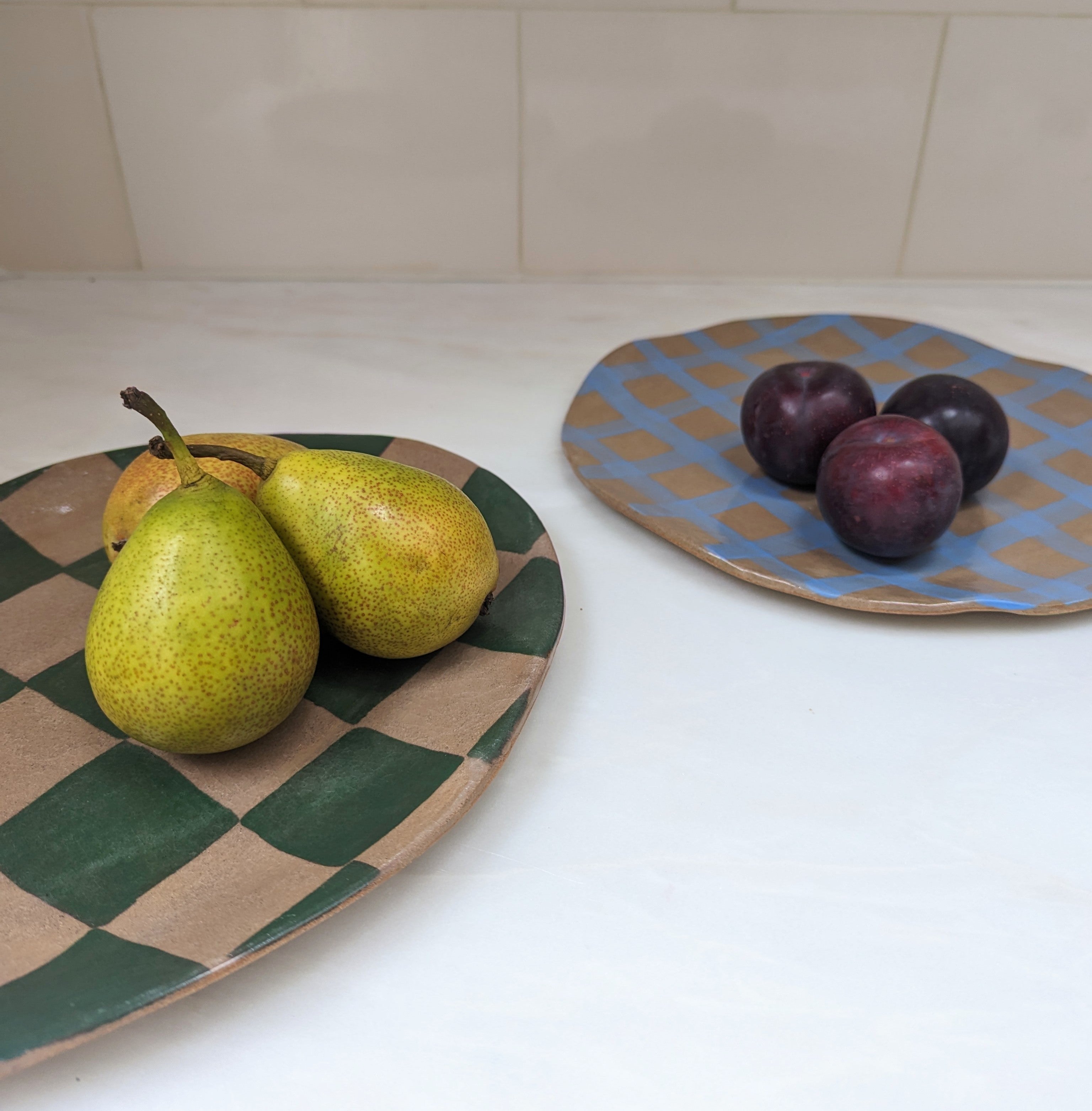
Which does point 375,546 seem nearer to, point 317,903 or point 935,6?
point 317,903

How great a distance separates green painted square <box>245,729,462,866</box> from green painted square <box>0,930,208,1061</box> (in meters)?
0.06

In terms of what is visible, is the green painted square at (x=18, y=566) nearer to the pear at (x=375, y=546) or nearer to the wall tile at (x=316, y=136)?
the pear at (x=375, y=546)

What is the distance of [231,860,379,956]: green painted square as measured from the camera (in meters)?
0.33

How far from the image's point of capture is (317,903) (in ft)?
1.11

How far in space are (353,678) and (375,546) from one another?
8 cm

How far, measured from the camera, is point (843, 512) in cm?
54

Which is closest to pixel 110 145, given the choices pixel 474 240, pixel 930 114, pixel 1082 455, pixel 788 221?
pixel 474 240

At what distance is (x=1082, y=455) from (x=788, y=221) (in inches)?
17.4

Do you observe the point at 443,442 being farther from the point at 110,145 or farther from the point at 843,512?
the point at 110,145

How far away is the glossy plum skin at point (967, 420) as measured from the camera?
587 mm

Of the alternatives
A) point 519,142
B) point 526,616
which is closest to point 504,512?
point 526,616

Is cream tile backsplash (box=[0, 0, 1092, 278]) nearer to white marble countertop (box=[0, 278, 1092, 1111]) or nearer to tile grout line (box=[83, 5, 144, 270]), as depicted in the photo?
tile grout line (box=[83, 5, 144, 270])

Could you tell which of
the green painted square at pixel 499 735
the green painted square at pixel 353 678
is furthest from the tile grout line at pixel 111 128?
the green painted square at pixel 499 735

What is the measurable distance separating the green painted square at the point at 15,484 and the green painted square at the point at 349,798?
1.04 feet
